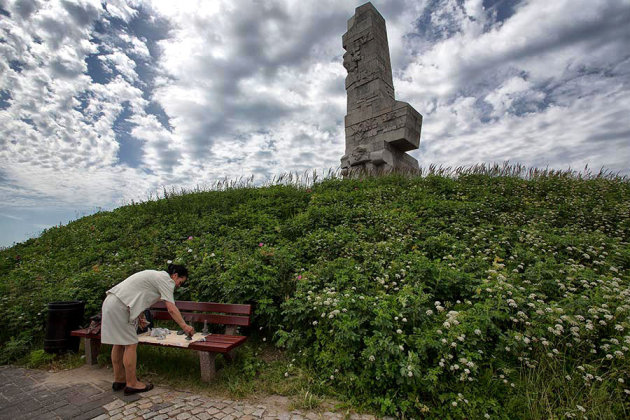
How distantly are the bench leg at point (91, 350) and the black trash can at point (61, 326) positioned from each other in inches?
18.4

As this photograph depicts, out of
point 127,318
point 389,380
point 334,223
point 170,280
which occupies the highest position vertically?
point 334,223

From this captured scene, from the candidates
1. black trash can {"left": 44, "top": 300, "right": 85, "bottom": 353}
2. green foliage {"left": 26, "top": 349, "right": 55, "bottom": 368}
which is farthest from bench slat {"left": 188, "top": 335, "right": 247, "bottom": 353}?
green foliage {"left": 26, "top": 349, "right": 55, "bottom": 368}

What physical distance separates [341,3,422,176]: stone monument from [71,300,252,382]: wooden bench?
785cm

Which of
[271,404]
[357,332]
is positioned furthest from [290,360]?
[357,332]

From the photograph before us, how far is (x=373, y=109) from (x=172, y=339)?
9.73 metres

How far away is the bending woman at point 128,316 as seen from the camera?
3145mm

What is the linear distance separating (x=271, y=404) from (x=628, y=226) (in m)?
6.67

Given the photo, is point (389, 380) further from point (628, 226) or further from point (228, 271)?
point (628, 226)

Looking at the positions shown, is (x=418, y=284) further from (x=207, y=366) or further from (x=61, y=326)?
(x=61, y=326)

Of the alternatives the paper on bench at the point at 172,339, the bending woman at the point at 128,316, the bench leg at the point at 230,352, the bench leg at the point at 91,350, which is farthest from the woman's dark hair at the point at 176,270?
the bench leg at the point at 91,350

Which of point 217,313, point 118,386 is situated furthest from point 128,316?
point 217,313

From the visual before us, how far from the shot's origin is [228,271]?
4.28 m

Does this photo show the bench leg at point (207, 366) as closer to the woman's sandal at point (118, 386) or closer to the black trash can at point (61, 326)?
the woman's sandal at point (118, 386)

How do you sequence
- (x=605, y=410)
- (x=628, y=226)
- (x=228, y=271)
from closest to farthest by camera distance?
(x=605, y=410), (x=228, y=271), (x=628, y=226)
